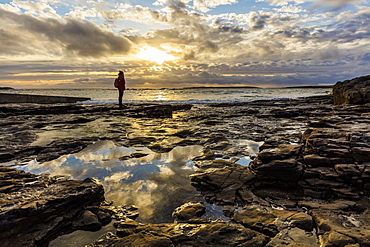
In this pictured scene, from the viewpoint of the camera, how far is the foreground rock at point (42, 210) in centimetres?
254

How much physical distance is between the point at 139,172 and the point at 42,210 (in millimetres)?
2077

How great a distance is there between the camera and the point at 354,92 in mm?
16109

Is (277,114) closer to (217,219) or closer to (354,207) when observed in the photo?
(354,207)

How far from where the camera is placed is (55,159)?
5.58m

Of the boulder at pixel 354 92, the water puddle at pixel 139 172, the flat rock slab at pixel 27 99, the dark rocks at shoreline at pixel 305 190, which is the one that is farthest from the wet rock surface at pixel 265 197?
the flat rock slab at pixel 27 99

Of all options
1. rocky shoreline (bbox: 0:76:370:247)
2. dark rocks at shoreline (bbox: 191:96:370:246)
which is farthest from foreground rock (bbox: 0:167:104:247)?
dark rocks at shoreline (bbox: 191:96:370:246)

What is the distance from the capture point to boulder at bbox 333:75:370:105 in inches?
617

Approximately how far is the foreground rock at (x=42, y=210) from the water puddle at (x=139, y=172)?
48cm

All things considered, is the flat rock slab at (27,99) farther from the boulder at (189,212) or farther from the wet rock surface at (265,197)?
the boulder at (189,212)

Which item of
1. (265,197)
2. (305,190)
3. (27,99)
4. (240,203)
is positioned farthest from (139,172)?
(27,99)

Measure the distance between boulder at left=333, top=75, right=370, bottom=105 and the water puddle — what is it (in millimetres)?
16059

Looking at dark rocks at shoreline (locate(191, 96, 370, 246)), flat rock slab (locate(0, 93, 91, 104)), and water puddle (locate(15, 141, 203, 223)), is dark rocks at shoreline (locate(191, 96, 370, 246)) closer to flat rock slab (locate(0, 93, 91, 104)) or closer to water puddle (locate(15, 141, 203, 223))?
water puddle (locate(15, 141, 203, 223))

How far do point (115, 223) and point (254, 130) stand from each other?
744 cm

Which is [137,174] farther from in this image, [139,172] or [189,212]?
[189,212]
